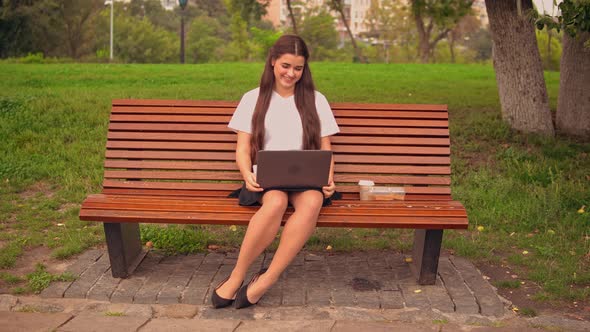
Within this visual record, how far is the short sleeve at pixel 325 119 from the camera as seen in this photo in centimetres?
467

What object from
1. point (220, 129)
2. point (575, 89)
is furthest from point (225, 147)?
point (575, 89)

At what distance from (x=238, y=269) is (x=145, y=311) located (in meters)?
0.52

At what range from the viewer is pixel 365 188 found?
187 inches

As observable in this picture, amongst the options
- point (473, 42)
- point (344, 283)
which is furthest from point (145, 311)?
point (473, 42)

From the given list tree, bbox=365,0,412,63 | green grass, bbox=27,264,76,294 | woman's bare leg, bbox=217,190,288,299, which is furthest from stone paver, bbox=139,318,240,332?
tree, bbox=365,0,412,63

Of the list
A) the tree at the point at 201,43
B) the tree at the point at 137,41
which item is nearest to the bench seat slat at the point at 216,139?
the tree at the point at 137,41

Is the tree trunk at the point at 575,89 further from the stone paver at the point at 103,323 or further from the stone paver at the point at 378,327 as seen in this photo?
the stone paver at the point at 103,323

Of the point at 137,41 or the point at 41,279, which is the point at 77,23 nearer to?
the point at 137,41

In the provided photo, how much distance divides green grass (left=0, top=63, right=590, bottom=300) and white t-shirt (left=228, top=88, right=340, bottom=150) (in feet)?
3.02

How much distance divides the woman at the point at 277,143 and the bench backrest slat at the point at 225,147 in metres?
0.32

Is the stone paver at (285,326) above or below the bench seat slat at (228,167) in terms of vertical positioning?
below

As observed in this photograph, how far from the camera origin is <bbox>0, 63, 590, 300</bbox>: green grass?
5199 mm

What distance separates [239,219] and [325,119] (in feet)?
2.92

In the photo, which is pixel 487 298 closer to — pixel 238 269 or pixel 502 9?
pixel 238 269
